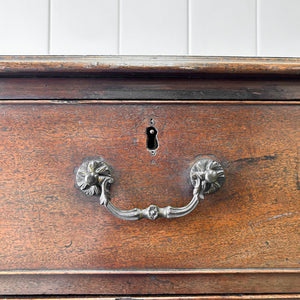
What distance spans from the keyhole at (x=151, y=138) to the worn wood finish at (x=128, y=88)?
1.5 inches

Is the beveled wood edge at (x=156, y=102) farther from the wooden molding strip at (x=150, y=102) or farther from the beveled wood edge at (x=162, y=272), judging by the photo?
the beveled wood edge at (x=162, y=272)

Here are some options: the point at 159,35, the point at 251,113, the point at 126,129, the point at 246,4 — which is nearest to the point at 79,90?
the point at 126,129

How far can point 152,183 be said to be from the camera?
1.19 ft

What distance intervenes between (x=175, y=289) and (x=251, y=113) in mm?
235

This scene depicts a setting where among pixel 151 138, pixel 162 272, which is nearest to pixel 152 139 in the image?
pixel 151 138

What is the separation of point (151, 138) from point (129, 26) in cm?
59

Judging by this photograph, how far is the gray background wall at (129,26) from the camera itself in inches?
33.0

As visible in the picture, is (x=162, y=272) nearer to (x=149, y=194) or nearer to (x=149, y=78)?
(x=149, y=194)

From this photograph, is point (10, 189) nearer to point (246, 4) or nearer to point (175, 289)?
point (175, 289)

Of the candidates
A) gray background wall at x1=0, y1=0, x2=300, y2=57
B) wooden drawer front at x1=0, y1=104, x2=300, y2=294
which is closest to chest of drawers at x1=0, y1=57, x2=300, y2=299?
wooden drawer front at x1=0, y1=104, x2=300, y2=294

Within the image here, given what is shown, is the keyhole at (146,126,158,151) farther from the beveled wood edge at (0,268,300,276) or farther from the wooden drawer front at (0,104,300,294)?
the beveled wood edge at (0,268,300,276)

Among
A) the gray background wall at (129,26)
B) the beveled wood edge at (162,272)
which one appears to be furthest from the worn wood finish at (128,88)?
the gray background wall at (129,26)

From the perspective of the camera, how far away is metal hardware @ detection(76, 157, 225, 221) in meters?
0.34

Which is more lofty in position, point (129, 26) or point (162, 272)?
point (129, 26)
